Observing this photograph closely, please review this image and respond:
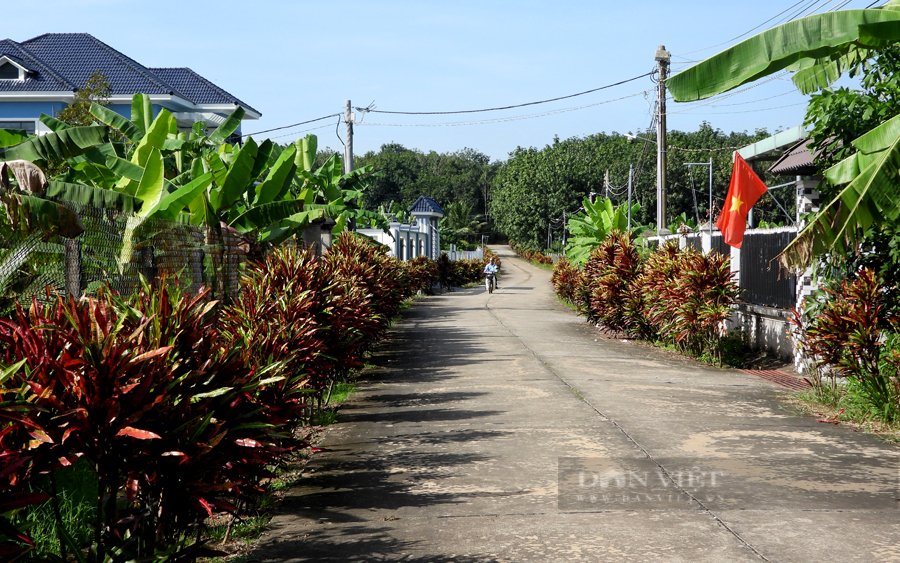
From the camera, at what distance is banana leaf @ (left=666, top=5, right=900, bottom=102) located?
266 inches

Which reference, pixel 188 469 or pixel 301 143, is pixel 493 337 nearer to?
pixel 301 143

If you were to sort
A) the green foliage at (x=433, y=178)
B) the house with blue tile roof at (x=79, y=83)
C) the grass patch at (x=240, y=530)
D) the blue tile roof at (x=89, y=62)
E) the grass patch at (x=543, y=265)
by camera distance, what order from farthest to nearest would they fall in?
1. the green foliage at (x=433, y=178)
2. the grass patch at (x=543, y=265)
3. the blue tile roof at (x=89, y=62)
4. the house with blue tile roof at (x=79, y=83)
5. the grass patch at (x=240, y=530)

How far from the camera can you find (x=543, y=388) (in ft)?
36.9

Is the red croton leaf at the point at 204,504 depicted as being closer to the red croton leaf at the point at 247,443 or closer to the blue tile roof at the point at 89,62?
the red croton leaf at the point at 247,443

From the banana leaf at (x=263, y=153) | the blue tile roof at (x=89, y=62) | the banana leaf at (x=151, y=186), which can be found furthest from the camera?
the blue tile roof at (x=89, y=62)

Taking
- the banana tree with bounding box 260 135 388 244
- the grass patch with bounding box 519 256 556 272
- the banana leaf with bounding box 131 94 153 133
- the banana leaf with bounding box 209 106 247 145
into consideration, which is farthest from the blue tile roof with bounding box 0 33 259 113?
the grass patch with bounding box 519 256 556 272

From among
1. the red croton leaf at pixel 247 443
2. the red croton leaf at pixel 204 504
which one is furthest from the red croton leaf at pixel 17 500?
the red croton leaf at pixel 247 443

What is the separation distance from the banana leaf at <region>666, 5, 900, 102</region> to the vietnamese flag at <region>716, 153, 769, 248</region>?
7.34 meters

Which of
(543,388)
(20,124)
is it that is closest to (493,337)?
(543,388)

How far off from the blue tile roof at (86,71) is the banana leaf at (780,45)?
2678cm

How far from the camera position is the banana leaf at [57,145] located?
26.7 ft

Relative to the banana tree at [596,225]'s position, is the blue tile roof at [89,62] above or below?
above

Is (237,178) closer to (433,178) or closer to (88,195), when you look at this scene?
(88,195)

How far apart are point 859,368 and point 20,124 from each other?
97.8ft
